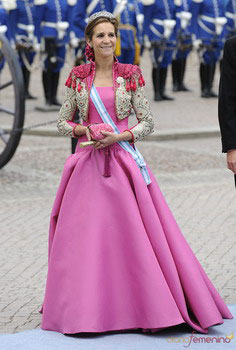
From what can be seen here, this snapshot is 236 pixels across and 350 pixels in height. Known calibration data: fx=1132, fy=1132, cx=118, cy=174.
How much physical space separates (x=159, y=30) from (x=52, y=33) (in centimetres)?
164

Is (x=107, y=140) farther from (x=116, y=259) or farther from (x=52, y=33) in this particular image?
(x=52, y=33)

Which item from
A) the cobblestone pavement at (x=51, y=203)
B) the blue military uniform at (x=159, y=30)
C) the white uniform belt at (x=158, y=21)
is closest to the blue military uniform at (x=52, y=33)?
the blue military uniform at (x=159, y=30)

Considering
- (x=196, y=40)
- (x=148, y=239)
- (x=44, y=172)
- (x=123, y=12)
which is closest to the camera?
(x=148, y=239)

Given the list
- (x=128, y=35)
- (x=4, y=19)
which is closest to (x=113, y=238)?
(x=128, y=35)

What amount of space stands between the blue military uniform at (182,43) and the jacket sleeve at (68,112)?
11.3m

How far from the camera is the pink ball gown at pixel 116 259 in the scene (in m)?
5.18

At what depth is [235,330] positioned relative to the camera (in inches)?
208

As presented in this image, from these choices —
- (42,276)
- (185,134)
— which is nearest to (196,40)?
(185,134)

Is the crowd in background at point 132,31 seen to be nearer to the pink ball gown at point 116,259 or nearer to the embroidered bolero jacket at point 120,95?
the embroidered bolero jacket at point 120,95

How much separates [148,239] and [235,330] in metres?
0.59

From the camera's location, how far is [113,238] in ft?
17.2

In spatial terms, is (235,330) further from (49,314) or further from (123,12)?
(123,12)

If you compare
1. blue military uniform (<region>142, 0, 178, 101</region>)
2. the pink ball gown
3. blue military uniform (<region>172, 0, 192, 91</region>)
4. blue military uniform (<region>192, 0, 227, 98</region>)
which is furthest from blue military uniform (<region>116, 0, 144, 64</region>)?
the pink ball gown

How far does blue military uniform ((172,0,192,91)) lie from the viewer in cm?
1678
